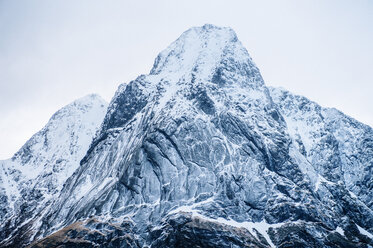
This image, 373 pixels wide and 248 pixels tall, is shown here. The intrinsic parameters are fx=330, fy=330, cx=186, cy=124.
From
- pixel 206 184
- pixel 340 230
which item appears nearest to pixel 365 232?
pixel 340 230

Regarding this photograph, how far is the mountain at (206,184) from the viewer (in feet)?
408

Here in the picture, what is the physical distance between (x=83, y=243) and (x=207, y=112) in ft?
265

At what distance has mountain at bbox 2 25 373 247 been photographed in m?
124

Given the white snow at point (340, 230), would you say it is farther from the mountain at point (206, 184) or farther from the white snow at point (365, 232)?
the white snow at point (365, 232)

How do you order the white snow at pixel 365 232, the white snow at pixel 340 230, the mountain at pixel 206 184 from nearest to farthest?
the mountain at pixel 206 184 < the white snow at pixel 340 230 < the white snow at pixel 365 232

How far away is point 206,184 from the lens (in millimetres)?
136125

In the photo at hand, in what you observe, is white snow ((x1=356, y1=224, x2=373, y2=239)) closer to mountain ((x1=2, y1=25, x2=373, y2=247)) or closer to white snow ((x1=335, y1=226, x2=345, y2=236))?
mountain ((x1=2, y1=25, x2=373, y2=247))

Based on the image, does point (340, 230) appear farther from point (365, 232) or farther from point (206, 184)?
point (206, 184)

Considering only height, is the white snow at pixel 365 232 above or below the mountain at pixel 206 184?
below

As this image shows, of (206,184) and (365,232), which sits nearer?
(206,184)

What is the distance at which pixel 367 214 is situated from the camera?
15400cm

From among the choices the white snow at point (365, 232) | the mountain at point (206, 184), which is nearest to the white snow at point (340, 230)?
the mountain at point (206, 184)

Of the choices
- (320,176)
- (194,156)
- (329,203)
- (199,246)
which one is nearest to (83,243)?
(199,246)

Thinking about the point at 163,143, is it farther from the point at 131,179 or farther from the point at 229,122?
the point at 229,122
